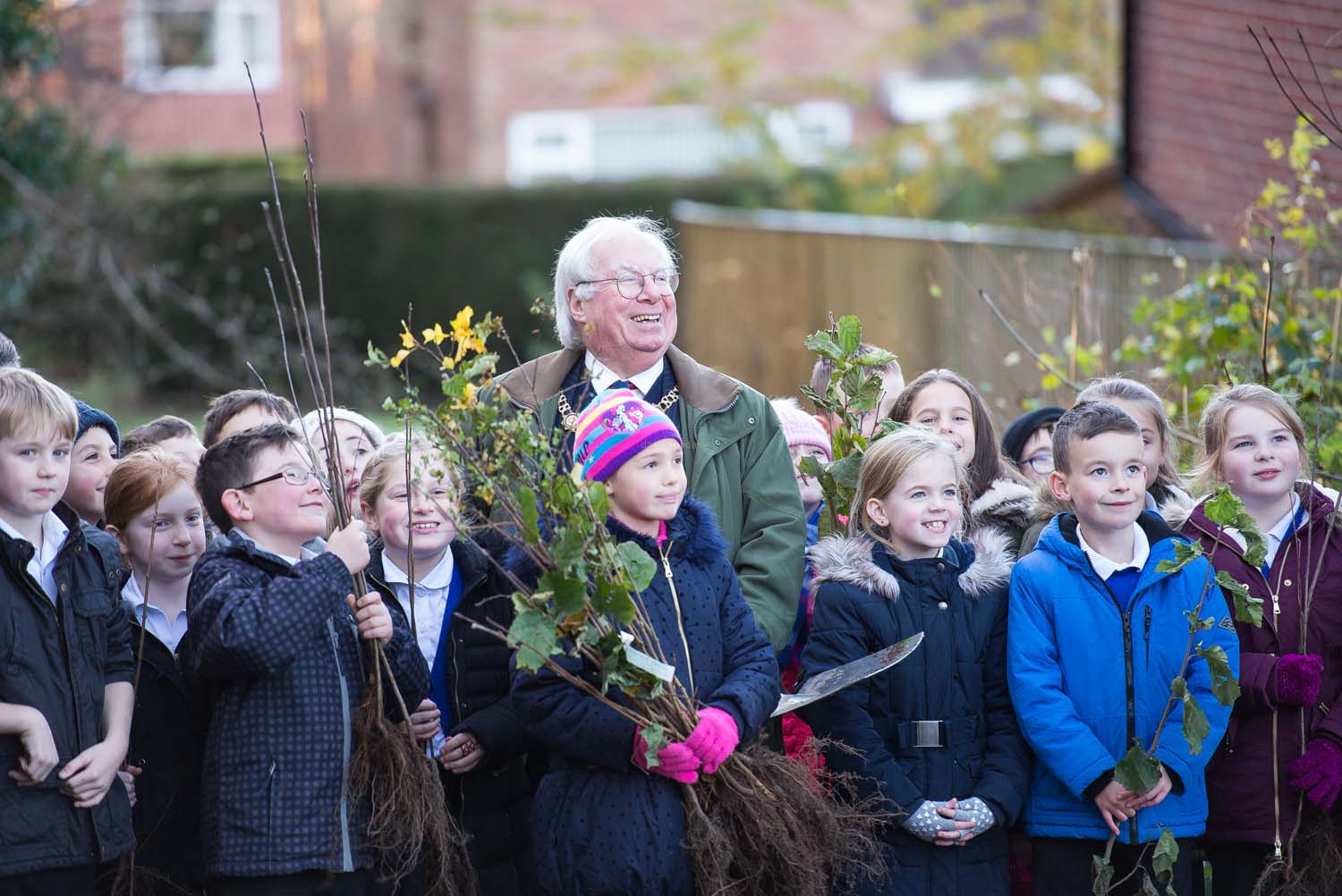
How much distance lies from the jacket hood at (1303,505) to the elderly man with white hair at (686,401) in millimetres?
1202

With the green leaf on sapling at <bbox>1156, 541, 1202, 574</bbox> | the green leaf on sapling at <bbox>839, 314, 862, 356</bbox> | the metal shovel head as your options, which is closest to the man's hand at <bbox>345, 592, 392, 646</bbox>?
the metal shovel head

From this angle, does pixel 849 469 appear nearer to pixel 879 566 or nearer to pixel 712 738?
pixel 879 566

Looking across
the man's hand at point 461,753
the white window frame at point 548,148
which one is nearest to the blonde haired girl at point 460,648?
the man's hand at point 461,753

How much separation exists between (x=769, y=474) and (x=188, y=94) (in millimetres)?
24341

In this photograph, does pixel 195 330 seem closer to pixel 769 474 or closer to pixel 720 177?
pixel 720 177

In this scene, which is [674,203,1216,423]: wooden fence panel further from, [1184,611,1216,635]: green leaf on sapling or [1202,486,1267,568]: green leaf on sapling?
[1184,611,1216,635]: green leaf on sapling

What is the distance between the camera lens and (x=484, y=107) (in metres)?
26.2

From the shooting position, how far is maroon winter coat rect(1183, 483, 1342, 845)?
14.9ft

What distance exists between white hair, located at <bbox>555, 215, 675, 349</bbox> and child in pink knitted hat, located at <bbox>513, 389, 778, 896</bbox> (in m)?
0.61

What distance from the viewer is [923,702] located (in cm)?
445

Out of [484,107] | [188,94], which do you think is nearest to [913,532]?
[484,107]

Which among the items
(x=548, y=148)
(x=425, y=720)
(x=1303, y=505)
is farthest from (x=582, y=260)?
(x=548, y=148)

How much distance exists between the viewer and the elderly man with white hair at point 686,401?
4.66 meters

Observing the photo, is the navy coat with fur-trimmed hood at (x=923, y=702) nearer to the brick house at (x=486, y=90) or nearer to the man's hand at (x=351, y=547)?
the man's hand at (x=351, y=547)
